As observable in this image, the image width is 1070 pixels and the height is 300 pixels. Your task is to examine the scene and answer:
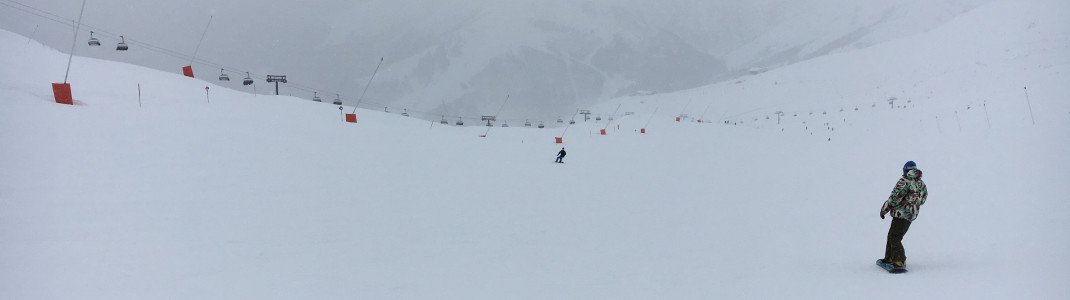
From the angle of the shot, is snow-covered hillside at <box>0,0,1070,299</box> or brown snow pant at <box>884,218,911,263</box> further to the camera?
brown snow pant at <box>884,218,911,263</box>

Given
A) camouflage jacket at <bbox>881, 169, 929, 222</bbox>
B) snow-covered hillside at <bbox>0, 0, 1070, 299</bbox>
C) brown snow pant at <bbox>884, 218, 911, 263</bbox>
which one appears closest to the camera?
snow-covered hillside at <bbox>0, 0, 1070, 299</bbox>

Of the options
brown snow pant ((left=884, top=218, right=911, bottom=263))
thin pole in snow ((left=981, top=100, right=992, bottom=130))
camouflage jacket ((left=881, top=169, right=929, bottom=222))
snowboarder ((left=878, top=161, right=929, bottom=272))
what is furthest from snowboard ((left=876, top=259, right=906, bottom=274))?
thin pole in snow ((left=981, top=100, right=992, bottom=130))

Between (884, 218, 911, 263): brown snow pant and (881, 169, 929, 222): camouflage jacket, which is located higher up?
(881, 169, 929, 222): camouflage jacket

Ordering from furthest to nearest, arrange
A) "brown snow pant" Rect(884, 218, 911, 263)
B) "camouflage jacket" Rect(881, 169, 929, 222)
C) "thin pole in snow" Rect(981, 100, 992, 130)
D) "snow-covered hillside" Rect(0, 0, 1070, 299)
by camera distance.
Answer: "thin pole in snow" Rect(981, 100, 992, 130), "camouflage jacket" Rect(881, 169, 929, 222), "brown snow pant" Rect(884, 218, 911, 263), "snow-covered hillside" Rect(0, 0, 1070, 299)

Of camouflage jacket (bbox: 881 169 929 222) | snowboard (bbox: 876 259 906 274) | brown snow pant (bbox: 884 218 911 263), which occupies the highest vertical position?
camouflage jacket (bbox: 881 169 929 222)

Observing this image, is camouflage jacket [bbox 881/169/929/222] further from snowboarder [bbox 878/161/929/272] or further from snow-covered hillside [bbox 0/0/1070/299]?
snow-covered hillside [bbox 0/0/1070/299]

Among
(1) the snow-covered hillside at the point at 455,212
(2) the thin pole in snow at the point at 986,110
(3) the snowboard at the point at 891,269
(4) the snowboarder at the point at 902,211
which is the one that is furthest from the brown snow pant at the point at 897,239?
(2) the thin pole in snow at the point at 986,110

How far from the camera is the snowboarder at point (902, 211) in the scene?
27.8 ft

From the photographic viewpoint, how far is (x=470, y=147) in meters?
29.2

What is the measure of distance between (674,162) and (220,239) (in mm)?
22637

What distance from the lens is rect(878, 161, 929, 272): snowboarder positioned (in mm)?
8484

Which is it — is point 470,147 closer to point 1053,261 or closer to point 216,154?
point 216,154

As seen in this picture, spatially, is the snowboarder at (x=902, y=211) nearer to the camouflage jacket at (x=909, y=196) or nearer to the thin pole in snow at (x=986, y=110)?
the camouflage jacket at (x=909, y=196)

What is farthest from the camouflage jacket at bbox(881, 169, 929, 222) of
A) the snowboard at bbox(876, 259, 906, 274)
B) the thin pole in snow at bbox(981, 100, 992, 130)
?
the thin pole in snow at bbox(981, 100, 992, 130)
